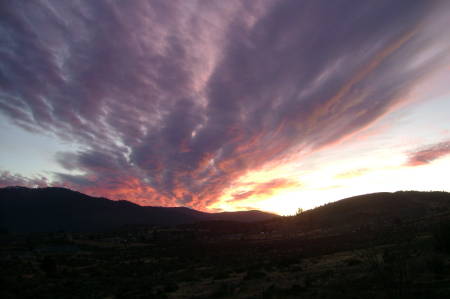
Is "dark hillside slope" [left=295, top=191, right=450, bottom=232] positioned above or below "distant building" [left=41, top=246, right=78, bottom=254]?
above

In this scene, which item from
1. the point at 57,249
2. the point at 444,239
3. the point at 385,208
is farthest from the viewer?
the point at 385,208

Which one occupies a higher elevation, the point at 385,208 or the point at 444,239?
the point at 385,208

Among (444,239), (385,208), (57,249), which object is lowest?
(444,239)

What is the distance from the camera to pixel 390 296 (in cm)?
868

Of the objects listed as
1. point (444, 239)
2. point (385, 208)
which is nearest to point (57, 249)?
point (444, 239)

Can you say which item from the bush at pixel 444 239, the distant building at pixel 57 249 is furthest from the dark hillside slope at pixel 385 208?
the distant building at pixel 57 249

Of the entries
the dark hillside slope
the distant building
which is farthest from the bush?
the distant building

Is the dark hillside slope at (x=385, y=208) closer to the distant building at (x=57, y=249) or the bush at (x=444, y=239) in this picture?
the bush at (x=444, y=239)

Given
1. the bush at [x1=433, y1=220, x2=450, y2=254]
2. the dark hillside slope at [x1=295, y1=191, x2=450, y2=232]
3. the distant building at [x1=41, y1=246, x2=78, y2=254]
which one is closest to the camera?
the bush at [x1=433, y1=220, x2=450, y2=254]

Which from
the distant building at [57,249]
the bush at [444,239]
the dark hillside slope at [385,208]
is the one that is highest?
the dark hillside slope at [385,208]

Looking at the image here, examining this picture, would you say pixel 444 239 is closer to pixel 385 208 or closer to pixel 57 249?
pixel 57 249

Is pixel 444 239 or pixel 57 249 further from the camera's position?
pixel 57 249

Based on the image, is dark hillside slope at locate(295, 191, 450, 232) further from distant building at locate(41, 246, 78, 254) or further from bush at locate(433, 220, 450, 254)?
distant building at locate(41, 246, 78, 254)

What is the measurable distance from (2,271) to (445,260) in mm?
43322
